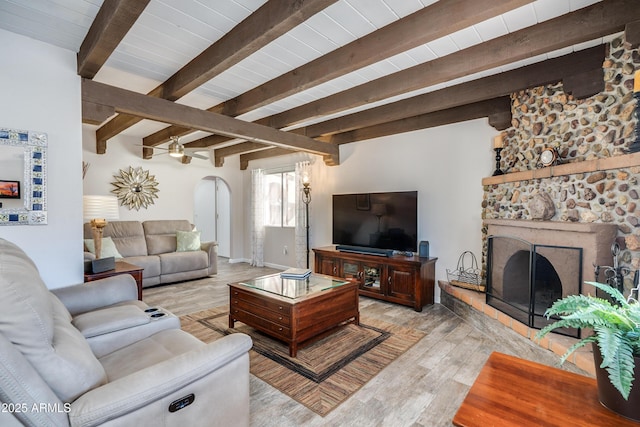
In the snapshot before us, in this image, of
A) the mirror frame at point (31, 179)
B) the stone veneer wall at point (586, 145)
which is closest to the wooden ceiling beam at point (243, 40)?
the mirror frame at point (31, 179)

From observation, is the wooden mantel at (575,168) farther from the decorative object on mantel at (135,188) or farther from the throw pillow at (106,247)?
the decorative object on mantel at (135,188)

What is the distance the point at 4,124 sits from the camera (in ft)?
7.71

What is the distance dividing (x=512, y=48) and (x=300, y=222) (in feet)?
13.8

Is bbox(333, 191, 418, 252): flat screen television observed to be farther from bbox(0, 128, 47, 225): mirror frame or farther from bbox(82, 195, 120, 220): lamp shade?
bbox(0, 128, 47, 225): mirror frame

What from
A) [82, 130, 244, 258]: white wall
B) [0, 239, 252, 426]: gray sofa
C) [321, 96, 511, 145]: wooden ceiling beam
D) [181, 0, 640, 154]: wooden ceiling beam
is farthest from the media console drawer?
[82, 130, 244, 258]: white wall

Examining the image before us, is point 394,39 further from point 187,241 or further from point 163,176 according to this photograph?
point 163,176

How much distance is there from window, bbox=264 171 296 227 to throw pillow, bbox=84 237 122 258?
2914mm

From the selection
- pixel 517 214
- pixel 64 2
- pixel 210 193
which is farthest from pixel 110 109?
pixel 210 193

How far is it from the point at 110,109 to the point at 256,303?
7.58ft

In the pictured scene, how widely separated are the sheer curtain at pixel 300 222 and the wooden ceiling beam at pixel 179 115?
1.06 meters

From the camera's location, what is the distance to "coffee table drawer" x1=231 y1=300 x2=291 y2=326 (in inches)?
105

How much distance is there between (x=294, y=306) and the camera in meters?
2.60

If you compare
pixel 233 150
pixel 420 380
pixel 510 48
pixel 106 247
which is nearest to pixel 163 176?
pixel 233 150

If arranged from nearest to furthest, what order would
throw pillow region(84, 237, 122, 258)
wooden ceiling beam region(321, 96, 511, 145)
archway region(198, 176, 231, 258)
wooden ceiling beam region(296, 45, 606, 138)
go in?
wooden ceiling beam region(296, 45, 606, 138) → wooden ceiling beam region(321, 96, 511, 145) → throw pillow region(84, 237, 122, 258) → archway region(198, 176, 231, 258)
